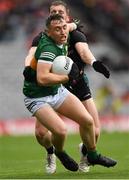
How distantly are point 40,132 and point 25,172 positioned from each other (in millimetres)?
651

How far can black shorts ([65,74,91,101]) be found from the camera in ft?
35.8

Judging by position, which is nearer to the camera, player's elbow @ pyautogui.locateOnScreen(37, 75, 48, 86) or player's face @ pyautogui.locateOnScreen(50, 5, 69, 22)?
player's elbow @ pyautogui.locateOnScreen(37, 75, 48, 86)

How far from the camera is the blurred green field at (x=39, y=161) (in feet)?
32.8

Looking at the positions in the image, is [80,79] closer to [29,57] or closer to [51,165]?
[29,57]

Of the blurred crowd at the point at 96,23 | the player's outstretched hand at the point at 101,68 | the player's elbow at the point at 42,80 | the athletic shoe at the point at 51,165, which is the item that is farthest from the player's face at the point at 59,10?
the blurred crowd at the point at 96,23

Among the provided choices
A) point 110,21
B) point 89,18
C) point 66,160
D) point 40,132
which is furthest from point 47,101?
point 110,21

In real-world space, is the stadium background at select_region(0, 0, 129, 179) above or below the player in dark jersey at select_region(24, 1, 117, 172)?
below

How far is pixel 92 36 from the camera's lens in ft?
90.6

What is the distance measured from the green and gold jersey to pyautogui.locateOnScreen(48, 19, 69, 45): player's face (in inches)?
4.1

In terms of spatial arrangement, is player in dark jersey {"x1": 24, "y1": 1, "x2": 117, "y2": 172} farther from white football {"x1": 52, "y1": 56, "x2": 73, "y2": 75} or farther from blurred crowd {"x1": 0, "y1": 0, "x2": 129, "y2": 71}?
blurred crowd {"x1": 0, "y1": 0, "x2": 129, "y2": 71}

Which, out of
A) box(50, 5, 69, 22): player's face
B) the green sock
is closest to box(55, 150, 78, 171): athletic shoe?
the green sock

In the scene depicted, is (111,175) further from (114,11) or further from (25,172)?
(114,11)

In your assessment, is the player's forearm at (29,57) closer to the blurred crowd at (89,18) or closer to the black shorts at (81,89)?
the black shorts at (81,89)

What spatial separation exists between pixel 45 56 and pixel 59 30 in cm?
38
